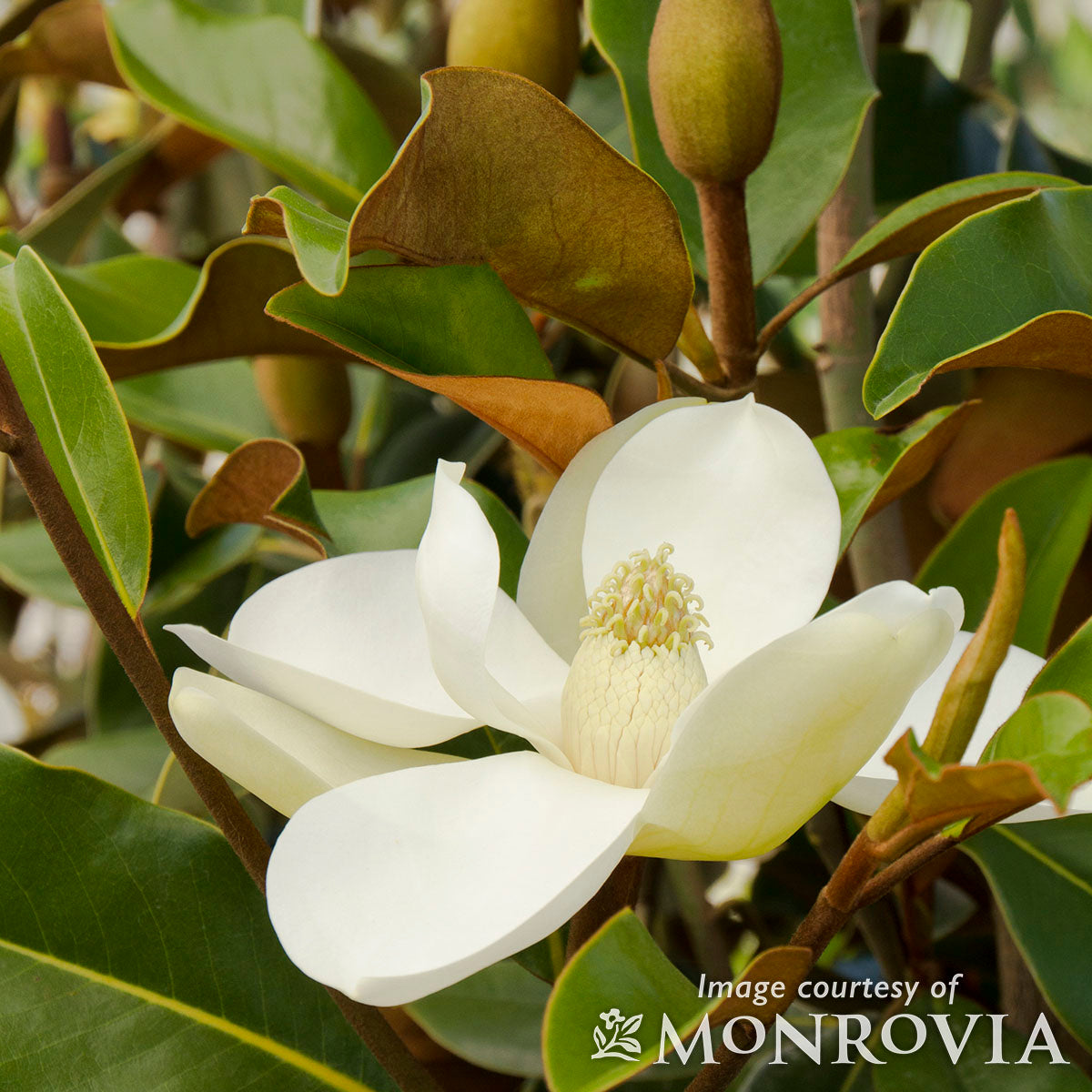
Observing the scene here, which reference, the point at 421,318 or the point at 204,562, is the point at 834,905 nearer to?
the point at 421,318

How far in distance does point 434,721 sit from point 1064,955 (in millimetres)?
306

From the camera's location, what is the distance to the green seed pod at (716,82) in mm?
432

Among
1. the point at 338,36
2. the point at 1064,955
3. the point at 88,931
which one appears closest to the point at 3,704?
the point at 338,36

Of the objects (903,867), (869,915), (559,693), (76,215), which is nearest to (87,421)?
(559,693)

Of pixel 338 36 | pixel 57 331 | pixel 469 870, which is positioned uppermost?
pixel 338 36

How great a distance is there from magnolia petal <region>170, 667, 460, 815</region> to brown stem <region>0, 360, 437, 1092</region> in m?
0.02

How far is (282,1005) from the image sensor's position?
455 mm

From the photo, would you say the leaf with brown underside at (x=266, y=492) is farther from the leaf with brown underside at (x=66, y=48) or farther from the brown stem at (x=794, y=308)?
the leaf with brown underside at (x=66, y=48)

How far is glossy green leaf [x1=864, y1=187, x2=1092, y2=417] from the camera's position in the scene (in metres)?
0.38

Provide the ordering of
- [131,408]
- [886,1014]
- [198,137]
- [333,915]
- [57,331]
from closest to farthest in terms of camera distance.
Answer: [333,915], [57,331], [886,1014], [131,408], [198,137]

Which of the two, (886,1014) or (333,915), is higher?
(333,915)

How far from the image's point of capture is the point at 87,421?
425 mm

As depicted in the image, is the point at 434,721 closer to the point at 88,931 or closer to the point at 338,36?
the point at 88,931

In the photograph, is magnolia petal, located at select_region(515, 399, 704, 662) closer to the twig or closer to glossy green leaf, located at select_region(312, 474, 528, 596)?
glossy green leaf, located at select_region(312, 474, 528, 596)
